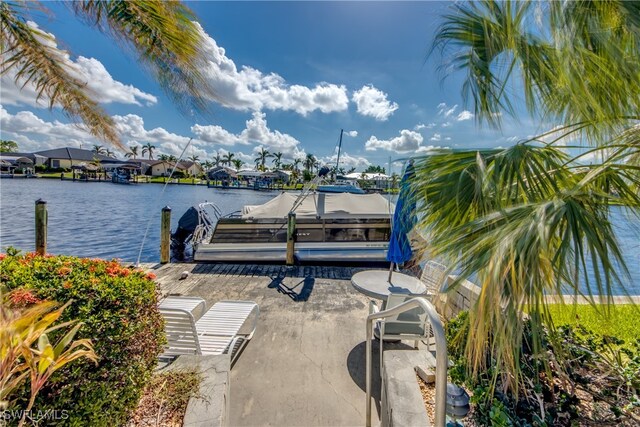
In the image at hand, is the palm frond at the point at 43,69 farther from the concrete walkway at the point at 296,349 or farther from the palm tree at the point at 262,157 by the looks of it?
the palm tree at the point at 262,157

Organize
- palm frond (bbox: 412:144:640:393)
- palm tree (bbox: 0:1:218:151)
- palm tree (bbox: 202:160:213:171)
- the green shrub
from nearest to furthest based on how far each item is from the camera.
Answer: palm frond (bbox: 412:144:640:393), the green shrub, palm tree (bbox: 0:1:218:151), palm tree (bbox: 202:160:213:171)

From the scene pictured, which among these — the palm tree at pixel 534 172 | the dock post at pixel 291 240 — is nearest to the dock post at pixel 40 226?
the dock post at pixel 291 240

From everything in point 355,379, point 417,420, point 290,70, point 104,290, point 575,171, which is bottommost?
point 355,379

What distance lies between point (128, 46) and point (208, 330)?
9.82ft

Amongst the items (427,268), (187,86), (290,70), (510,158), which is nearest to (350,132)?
(290,70)

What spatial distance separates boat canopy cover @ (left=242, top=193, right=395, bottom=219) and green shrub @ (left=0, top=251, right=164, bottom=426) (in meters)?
6.43

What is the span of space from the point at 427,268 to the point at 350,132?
12.7 metres

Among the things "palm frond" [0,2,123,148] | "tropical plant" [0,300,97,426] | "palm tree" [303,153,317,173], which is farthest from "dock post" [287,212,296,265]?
"palm tree" [303,153,317,173]

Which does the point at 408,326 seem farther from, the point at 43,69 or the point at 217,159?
the point at 217,159

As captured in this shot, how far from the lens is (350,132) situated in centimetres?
1619

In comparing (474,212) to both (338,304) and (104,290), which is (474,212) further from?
(338,304)

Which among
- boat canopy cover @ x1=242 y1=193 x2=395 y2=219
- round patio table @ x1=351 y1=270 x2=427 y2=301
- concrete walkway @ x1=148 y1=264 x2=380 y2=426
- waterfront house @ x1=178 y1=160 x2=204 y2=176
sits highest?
waterfront house @ x1=178 y1=160 x2=204 y2=176

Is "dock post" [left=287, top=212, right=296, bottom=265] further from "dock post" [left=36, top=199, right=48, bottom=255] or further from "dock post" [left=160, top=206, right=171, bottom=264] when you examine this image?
"dock post" [left=36, top=199, right=48, bottom=255]

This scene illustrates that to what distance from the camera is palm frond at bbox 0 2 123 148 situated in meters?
2.53
